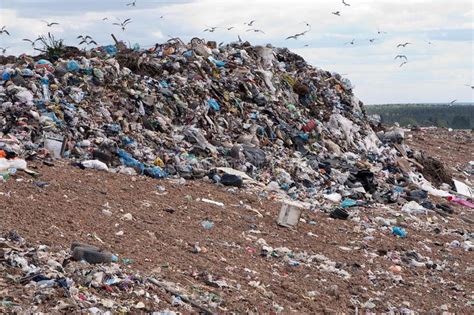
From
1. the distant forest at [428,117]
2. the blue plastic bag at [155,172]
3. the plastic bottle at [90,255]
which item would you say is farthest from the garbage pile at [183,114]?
the distant forest at [428,117]

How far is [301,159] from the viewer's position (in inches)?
337

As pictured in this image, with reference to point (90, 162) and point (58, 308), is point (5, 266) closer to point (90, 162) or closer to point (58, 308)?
point (58, 308)

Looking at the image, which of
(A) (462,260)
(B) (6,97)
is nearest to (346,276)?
(A) (462,260)

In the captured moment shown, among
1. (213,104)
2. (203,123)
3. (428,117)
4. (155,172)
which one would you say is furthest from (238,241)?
(428,117)

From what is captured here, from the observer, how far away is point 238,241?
5.25m

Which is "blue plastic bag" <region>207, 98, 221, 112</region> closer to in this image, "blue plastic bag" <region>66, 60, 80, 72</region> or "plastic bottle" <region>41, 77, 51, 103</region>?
"blue plastic bag" <region>66, 60, 80, 72</region>

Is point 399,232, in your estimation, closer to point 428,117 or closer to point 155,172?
point 155,172

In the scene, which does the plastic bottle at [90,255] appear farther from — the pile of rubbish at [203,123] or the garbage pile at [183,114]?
the garbage pile at [183,114]

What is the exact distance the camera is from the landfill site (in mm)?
3840

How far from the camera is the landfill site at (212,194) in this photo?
3840 millimetres

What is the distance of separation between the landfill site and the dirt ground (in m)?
0.02

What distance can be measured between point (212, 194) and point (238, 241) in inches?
51.1

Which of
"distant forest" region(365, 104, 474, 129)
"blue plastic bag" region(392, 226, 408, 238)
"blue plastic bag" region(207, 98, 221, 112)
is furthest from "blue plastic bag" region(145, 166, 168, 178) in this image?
"distant forest" region(365, 104, 474, 129)

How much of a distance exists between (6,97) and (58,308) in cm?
467
